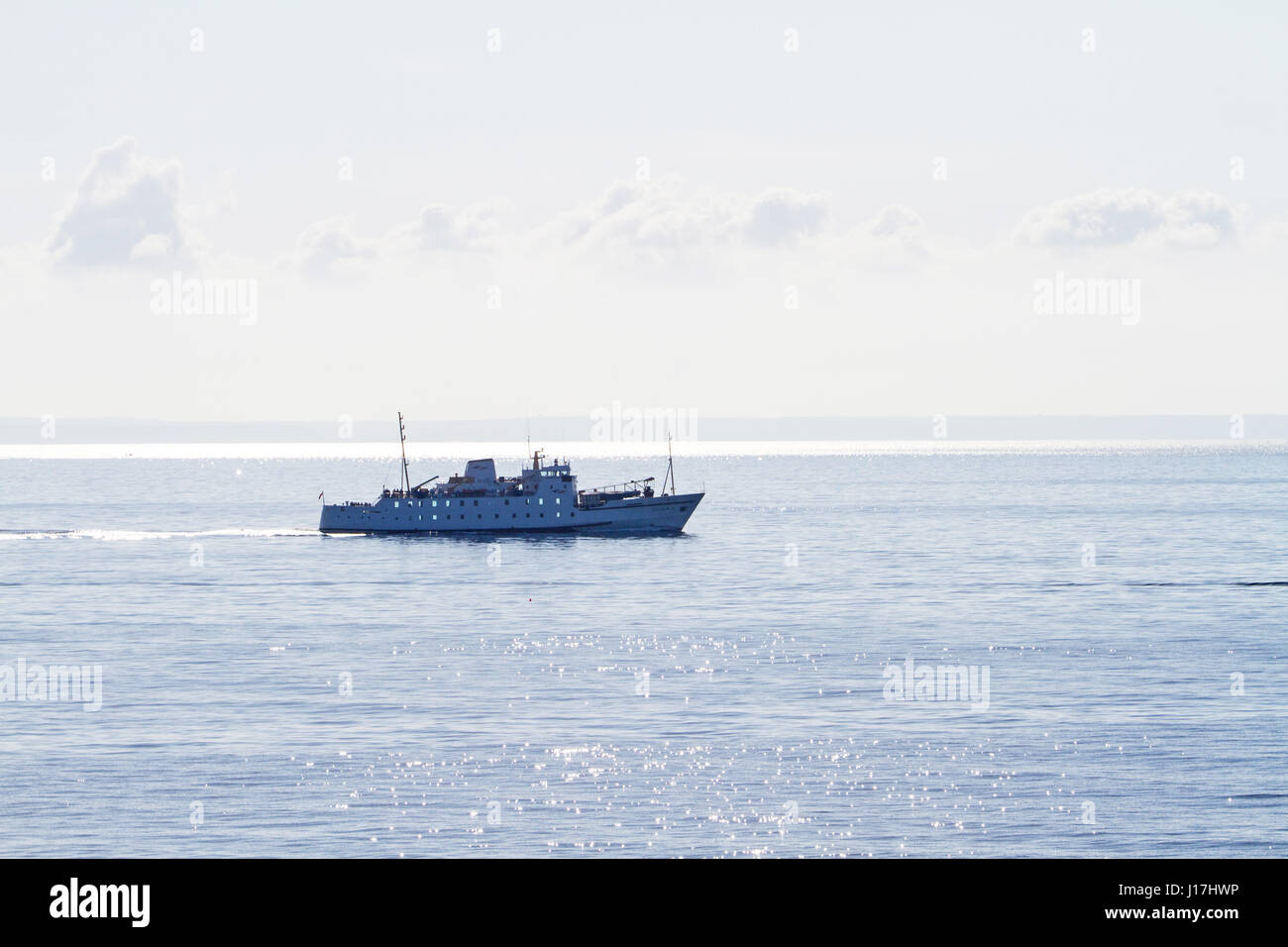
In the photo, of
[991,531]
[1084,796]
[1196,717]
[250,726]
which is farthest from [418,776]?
[991,531]

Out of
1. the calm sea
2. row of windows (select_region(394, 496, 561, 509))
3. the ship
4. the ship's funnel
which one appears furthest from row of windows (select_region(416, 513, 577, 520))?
the calm sea

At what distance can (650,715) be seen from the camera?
181ft

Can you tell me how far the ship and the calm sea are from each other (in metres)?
33.4

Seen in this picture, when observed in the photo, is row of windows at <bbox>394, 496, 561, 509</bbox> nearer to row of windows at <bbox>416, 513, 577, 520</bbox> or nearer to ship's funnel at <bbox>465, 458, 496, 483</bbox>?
row of windows at <bbox>416, 513, 577, 520</bbox>

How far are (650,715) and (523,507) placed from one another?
336ft

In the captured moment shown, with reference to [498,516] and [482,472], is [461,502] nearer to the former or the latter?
[498,516]

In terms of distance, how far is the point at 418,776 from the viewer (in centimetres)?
4375

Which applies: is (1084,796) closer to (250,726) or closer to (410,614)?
(250,726)

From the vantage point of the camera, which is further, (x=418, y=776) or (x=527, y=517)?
(x=527, y=517)

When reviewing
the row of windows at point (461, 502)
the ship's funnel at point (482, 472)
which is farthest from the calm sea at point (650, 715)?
the ship's funnel at point (482, 472)

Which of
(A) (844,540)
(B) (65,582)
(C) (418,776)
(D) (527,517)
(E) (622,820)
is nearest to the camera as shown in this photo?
(E) (622,820)

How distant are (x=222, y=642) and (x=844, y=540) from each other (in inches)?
4036

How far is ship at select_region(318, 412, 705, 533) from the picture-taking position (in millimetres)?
155875
